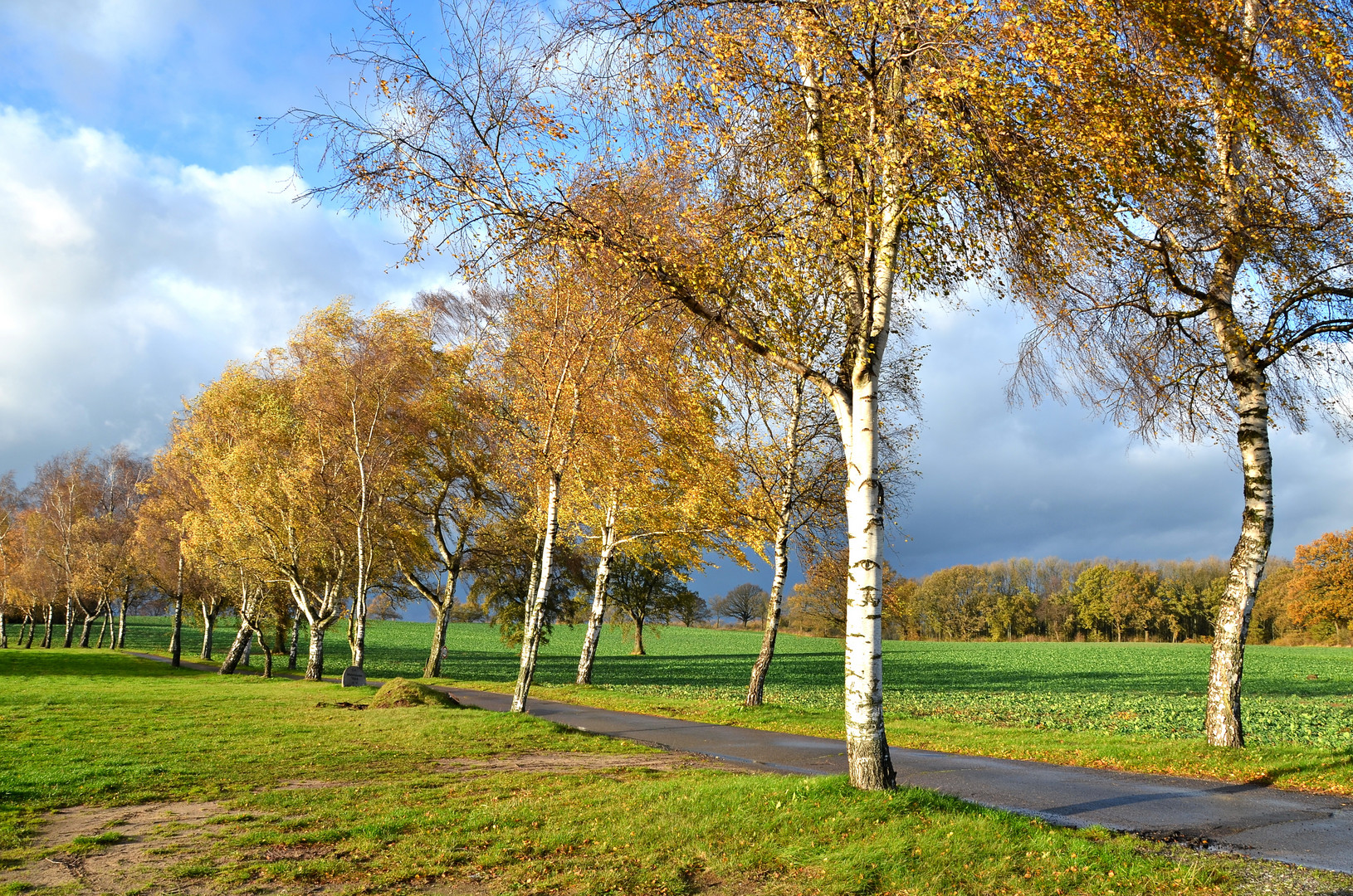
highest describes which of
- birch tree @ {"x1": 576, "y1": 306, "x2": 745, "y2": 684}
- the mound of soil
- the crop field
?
birch tree @ {"x1": 576, "y1": 306, "x2": 745, "y2": 684}

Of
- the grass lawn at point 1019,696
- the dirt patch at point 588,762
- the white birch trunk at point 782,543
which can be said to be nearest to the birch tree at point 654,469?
the white birch trunk at point 782,543

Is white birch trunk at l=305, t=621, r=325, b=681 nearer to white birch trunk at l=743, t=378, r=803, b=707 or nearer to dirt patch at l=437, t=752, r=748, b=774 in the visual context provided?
white birch trunk at l=743, t=378, r=803, b=707

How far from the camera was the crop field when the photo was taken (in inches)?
803

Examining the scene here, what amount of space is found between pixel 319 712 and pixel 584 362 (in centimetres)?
1005

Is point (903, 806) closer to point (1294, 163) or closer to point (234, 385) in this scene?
point (1294, 163)

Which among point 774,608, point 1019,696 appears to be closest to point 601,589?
point 774,608

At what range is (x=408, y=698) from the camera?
1834cm

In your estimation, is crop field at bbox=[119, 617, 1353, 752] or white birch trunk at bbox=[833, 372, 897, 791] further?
crop field at bbox=[119, 617, 1353, 752]

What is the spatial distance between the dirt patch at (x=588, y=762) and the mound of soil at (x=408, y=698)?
22.5 ft

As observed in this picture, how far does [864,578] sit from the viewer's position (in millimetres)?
8031

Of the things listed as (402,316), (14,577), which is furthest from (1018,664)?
(14,577)

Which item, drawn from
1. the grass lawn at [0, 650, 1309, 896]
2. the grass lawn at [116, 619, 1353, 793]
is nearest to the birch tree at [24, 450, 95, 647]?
the grass lawn at [116, 619, 1353, 793]

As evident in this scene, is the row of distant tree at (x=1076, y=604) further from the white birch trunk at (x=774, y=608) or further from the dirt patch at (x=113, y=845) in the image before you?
the dirt patch at (x=113, y=845)

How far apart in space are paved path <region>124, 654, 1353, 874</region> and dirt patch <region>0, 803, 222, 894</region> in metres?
7.28
